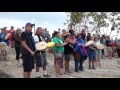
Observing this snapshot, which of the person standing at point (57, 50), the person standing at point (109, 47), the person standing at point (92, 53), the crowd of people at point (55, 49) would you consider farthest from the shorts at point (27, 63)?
the person standing at point (109, 47)

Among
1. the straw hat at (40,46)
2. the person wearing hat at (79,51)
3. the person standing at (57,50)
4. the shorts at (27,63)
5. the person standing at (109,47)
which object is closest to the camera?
the shorts at (27,63)

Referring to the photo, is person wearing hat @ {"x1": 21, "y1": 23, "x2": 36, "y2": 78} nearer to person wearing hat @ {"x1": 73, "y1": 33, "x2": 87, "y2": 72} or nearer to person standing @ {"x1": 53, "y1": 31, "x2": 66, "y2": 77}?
person standing @ {"x1": 53, "y1": 31, "x2": 66, "y2": 77}

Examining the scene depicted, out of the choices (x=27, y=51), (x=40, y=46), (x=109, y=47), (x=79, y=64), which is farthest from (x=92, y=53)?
(x=109, y=47)

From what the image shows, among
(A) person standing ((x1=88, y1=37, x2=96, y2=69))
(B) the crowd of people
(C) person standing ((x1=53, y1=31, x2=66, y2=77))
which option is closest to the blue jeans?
(B) the crowd of people

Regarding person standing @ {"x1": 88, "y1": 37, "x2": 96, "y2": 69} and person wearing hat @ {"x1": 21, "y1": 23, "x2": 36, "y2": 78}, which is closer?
person wearing hat @ {"x1": 21, "y1": 23, "x2": 36, "y2": 78}

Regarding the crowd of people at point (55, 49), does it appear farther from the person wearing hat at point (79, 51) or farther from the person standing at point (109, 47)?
the person standing at point (109, 47)

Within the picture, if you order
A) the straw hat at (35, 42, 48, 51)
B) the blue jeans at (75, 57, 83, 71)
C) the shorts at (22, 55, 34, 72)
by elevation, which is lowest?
the blue jeans at (75, 57, 83, 71)

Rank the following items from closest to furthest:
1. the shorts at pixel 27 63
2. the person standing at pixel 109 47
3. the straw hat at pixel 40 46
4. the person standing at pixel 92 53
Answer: the shorts at pixel 27 63 < the straw hat at pixel 40 46 < the person standing at pixel 92 53 < the person standing at pixel 109 47

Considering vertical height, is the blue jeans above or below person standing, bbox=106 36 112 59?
below
